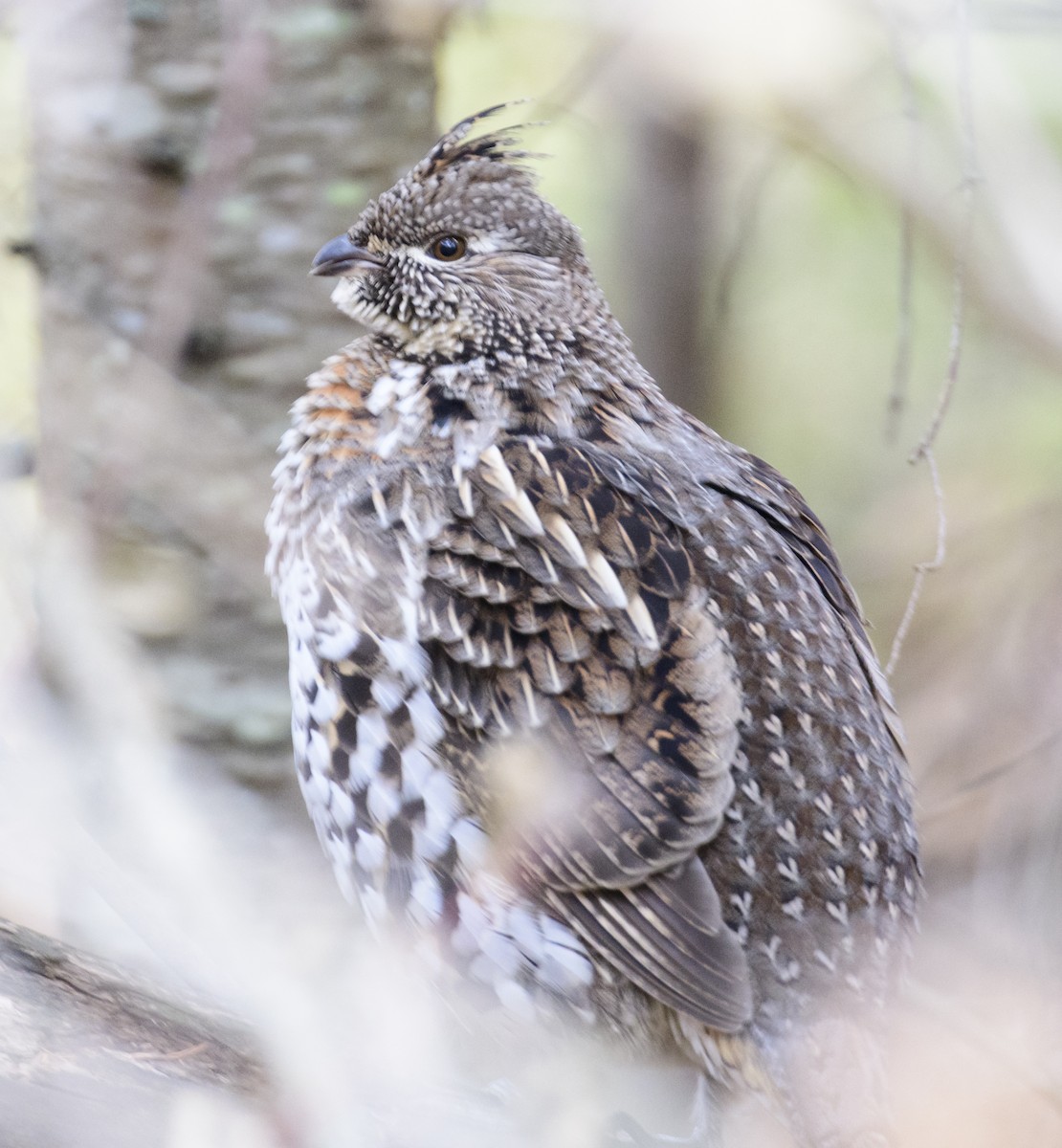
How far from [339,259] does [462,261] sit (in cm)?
33

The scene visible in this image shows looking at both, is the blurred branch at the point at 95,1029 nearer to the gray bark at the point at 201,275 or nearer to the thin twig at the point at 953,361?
the gray bark at the point at 201,275

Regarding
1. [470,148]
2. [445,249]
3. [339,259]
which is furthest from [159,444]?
[470,148]

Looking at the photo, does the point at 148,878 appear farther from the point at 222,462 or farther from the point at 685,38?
the point at 685,38

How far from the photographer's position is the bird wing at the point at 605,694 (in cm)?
286

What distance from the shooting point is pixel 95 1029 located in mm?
2416


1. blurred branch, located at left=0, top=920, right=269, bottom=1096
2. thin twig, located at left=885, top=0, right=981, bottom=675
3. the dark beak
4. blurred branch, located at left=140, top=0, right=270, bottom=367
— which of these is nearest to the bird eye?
the dark beak

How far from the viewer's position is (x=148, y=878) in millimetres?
2676

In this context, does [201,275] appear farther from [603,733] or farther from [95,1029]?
[95,1029]

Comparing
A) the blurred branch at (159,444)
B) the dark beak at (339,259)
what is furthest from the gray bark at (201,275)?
the dark beak at (339,259)

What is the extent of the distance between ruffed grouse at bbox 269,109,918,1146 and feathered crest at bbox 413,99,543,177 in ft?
2.06

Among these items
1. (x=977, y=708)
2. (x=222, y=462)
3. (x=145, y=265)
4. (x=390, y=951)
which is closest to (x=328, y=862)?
(x=390, y=951)

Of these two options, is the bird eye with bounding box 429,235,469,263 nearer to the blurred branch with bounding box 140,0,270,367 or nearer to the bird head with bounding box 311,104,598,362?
the bird head with bounding box 311,104,598,362

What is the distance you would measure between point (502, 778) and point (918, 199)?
7.77 ft

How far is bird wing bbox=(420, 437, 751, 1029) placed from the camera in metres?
2.86
